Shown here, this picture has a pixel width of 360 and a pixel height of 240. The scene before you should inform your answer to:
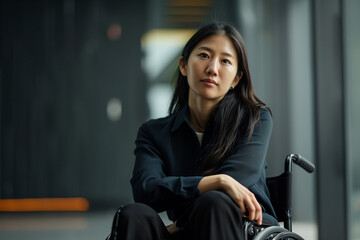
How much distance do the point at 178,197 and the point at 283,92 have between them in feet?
12.1

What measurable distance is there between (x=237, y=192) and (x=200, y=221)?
0.41ft

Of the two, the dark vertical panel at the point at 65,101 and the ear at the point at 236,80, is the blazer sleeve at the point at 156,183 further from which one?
the dark vertical panel at the point at 65,101

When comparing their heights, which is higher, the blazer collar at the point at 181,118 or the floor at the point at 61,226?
the blazer collar at the point at 181,118

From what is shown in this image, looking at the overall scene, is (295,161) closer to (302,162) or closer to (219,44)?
(302,162)

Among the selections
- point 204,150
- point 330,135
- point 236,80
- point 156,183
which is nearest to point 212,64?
point 236,80

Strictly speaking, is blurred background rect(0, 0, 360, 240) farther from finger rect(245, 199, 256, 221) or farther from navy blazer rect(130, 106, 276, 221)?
finger rect(245, 199, 256, 221)

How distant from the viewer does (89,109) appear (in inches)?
219

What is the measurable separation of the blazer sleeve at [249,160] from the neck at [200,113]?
0.17m

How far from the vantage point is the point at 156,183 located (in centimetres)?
150

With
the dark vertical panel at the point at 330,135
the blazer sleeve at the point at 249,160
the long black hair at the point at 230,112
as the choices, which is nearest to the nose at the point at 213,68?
the long black hair at the point at 230,112

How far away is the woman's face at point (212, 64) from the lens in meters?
1.63

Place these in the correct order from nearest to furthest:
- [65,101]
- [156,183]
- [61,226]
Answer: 1. [156,183]
2. [61,226]
3. [65,101]

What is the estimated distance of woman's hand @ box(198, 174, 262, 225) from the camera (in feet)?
4.55

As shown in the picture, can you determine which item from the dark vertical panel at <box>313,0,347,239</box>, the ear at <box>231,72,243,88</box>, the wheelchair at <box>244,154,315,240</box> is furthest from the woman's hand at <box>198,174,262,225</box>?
the dark vertical panel at <box>313,0,347,239</box>
